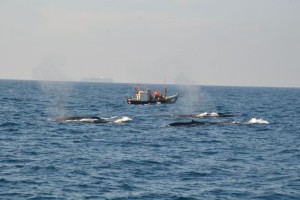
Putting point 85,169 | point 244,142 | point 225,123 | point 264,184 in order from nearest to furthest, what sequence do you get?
point 264,184
point 85,169
point 244,142
point 225,123

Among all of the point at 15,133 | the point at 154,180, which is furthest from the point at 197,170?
the point at 15,133

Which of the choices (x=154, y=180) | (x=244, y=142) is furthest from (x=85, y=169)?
(x=244, y=142)

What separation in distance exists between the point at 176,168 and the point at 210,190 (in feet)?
20.2

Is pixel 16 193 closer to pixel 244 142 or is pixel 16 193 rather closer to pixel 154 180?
pixel 154 180

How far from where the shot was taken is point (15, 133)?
52219mm

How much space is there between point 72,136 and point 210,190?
24.4 meters

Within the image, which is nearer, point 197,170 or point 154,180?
point 154,180

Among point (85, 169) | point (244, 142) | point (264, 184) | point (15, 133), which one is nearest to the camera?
point (264, 184)

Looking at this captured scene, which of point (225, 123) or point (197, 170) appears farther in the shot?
point (225, 123)

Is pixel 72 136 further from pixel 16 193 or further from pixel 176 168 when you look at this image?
pixel 16 193

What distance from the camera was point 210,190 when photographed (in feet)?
94.1

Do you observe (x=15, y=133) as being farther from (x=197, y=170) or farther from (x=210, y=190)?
(x=210, y=190)

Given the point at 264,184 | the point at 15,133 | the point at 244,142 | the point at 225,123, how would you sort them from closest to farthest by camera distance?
the point at 264,184
the point at 244,142
the point at 15,133
the point at 225,123

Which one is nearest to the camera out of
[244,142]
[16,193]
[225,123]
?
[16,193]
